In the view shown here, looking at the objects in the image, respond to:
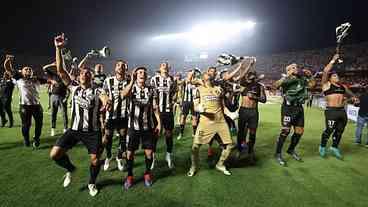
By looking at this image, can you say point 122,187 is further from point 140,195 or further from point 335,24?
point 335,24

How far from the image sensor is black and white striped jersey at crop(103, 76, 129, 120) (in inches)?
218

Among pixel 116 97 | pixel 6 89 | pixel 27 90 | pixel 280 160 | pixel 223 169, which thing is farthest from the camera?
pixel 6 89

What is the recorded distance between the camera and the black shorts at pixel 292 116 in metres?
Result: 6.38

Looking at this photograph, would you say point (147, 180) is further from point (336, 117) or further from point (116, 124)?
point (336, 117)

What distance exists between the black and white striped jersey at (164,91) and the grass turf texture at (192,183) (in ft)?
4.64

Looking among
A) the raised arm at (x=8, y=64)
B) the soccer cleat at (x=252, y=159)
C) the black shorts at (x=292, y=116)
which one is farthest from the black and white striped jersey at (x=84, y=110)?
the black shorts at (x=292, y=116)

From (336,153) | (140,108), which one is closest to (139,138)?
(140,108)

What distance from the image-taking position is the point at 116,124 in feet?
18.5

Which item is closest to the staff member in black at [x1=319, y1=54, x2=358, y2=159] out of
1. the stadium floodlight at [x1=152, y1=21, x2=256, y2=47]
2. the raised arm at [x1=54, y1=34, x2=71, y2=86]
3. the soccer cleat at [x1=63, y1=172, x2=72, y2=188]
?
the raised arm at [x1=54, y1=34, x2=71, y2=86]

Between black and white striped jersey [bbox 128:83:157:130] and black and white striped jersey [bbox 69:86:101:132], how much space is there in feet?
2.19

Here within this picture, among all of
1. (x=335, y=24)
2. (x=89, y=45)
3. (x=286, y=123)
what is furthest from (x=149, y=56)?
(x=286, y=123)

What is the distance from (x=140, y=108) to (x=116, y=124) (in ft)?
3.36

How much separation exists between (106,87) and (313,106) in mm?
20502

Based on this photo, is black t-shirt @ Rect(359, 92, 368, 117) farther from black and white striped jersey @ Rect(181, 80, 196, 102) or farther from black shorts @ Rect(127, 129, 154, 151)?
black shorts @ Rect(127, 129, 154, 151)
